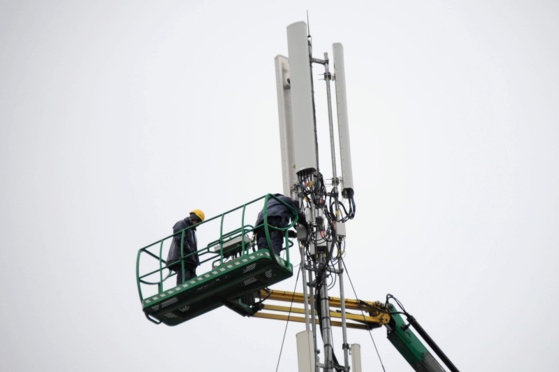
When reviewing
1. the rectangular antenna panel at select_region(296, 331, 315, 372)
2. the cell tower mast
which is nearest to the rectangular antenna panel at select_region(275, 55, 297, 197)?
the cell tower mast

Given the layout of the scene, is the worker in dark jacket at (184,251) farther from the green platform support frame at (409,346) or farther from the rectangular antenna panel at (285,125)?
the green platform support frame at (409,346)

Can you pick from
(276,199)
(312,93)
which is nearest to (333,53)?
(312,93)

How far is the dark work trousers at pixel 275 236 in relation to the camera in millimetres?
24406

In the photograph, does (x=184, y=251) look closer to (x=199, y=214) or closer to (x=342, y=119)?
(x=199, y=214)

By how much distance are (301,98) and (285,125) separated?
54.2 inches

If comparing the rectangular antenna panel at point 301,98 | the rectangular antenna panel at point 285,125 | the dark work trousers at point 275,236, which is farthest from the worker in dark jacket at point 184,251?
the rectangular antenna panel at point 301,98

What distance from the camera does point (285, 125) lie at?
2783cm

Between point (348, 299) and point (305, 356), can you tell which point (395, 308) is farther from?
point (305, 356)

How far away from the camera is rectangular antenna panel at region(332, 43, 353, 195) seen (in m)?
27.0

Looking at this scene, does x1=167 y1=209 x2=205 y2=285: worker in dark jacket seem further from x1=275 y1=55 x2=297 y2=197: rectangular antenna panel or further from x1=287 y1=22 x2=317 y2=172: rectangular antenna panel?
x1=287 y1=22 x2=317 y2=172: rectangular antenna panel

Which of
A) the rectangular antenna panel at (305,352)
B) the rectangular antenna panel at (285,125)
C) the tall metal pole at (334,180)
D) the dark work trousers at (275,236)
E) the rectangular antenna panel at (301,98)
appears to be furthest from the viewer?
the rectangular antenna panel at (285,125)

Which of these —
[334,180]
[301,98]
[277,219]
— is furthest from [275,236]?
[301,98]

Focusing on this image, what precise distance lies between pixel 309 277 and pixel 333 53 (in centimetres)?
596

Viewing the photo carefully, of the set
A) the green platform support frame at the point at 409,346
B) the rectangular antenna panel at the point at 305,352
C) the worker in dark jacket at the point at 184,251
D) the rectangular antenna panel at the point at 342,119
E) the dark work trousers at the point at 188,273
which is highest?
the rectangular antenna panel at the point at 342,119
